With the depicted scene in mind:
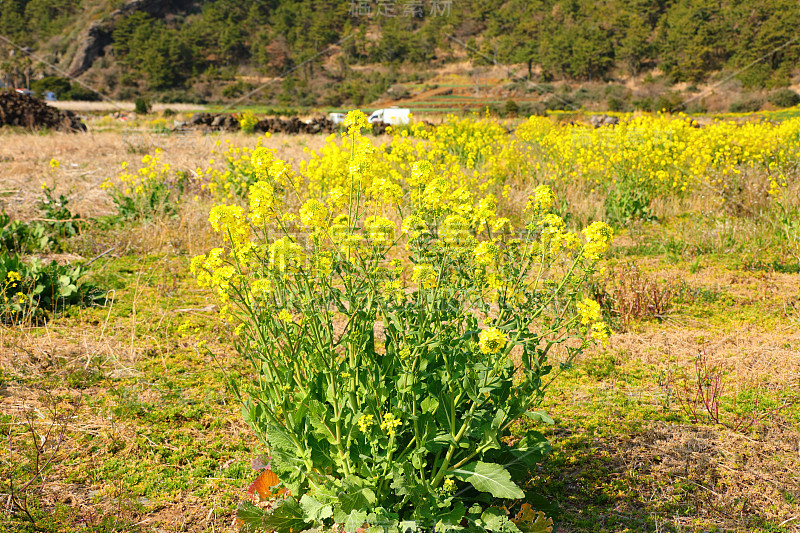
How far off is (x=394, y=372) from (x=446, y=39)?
4041cm

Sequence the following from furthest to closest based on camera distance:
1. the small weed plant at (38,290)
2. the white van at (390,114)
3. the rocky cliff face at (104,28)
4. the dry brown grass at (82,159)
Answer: the rocky cliff face at (104,28) < the white van at (390,114) < the dry brown grass at (82,159) < the small weed plant at (38,290)

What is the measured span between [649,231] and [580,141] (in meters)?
2.20

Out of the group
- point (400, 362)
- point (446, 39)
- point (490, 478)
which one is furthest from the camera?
point (446, 39)

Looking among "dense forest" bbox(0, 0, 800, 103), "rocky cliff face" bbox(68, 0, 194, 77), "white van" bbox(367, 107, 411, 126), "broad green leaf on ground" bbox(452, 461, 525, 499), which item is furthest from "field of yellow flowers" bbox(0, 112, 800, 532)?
"rocky cliff face" bbox(68, 0, 194, 77)

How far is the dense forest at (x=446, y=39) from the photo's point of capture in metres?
37.0

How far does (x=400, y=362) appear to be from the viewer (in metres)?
1.99

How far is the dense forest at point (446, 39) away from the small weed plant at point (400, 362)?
29167 mm

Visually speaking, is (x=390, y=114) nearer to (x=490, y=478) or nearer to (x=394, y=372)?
(x=394, y=372)

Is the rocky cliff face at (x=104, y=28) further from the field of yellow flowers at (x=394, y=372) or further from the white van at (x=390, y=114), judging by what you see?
the field of yellow flowers at (x=394, y=372)

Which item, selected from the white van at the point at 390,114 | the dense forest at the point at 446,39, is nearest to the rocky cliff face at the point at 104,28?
the dense forest at the point at 446,39

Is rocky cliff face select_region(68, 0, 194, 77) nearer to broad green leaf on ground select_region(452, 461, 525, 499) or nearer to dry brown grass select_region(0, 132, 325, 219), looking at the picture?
dry brown grass select_region(0, 132, 325, 219)

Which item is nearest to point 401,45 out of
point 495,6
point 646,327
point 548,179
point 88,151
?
point 495,6

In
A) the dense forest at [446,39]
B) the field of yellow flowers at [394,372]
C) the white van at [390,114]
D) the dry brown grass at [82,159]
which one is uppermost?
the dense forest at [446,39]

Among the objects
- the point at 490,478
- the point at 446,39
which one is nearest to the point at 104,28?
the point at 446,39
